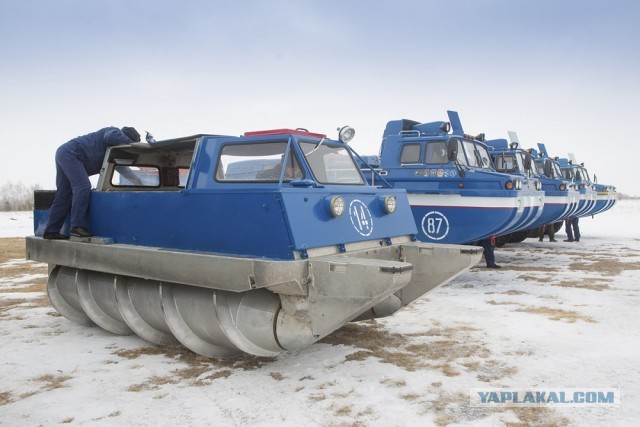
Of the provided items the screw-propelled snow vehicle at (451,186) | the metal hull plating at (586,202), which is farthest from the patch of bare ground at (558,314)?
the metal hull plating at (586,202)

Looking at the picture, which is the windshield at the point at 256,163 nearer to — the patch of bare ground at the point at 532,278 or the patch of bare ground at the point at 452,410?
the patch of bare ground at the point at 452,410

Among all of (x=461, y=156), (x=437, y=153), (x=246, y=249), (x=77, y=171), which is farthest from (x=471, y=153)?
(x=77, y=171)

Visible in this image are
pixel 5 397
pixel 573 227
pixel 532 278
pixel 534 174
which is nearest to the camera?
pixel 5 397

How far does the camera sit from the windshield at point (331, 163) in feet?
16.2

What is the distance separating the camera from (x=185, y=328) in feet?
16.1

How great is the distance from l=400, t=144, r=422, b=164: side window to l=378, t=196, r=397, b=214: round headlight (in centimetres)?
452

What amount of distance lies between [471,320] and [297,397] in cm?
305

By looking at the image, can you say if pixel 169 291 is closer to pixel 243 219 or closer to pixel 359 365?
pixel 243 219

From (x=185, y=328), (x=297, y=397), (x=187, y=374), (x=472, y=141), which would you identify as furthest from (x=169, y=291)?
(x=472, y=141)

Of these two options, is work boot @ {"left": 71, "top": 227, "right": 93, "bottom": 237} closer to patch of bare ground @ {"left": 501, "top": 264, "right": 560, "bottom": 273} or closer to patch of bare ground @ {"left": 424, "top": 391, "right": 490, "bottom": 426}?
patch of bare ground @ {"left": 424, "top": 391, "right": 490, "bottom": 426}

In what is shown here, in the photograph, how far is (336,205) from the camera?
4.42m

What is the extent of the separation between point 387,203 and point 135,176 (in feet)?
9.16

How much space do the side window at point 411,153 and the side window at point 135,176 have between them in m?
4.86

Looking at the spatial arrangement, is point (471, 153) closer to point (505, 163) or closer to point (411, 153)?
point (411, 153)
